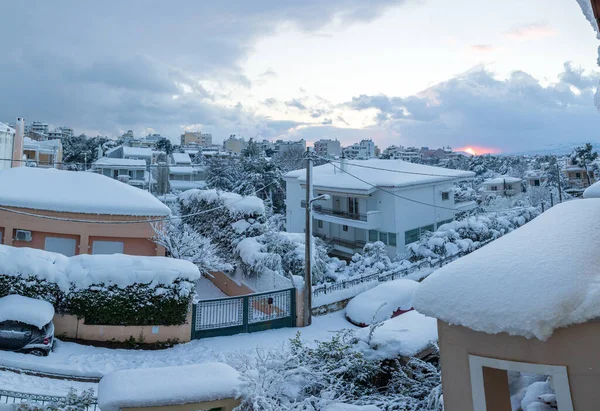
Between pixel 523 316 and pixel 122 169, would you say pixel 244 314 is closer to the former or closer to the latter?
pixel 523 316

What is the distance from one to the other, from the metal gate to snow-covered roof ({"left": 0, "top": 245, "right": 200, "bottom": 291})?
4.75 ft

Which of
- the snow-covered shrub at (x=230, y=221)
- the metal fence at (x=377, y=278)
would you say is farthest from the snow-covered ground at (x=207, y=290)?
the metal fence at (x=377, y=278)

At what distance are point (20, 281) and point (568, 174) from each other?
64.3 m

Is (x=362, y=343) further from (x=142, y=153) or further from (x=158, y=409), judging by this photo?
(x=142, y=153)

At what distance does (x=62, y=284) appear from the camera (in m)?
12.0

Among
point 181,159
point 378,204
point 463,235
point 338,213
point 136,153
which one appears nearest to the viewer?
point 463,235

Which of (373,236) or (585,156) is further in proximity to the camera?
(585,156)

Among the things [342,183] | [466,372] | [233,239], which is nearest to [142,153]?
[342,183]

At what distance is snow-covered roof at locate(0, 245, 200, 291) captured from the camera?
11.8 m

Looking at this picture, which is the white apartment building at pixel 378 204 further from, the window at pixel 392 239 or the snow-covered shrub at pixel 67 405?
the snow-covered shrub at pixel 67 405

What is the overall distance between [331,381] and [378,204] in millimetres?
21024

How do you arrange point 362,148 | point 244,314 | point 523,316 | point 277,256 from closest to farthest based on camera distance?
point 523,316 → point 244,314 → point 277,256 → point 362,148

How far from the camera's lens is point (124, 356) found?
450 inches

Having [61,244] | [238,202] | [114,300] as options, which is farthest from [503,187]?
[114,300]
